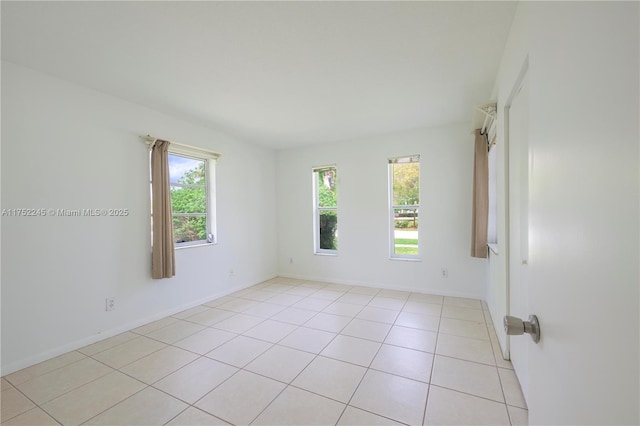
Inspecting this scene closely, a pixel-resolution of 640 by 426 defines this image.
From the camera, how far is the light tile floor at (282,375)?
1689 mm

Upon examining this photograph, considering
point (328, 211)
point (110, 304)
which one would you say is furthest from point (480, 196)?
point (110, 304)

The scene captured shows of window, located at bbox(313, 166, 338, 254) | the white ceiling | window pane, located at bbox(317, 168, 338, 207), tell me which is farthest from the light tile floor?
the white ceiling

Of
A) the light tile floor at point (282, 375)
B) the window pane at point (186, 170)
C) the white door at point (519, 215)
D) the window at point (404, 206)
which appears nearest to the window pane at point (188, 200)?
the window pane at point (186, 170)

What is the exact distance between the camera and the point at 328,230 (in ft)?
16.6

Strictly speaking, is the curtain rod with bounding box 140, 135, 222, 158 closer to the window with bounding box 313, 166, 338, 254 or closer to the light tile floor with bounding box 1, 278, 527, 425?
the window with bounding box 313, 166, 338, 254

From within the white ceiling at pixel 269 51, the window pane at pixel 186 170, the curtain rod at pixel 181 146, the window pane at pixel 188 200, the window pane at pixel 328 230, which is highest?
the white ceiling at pixel 269 51

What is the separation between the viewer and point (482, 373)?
81.0 inches

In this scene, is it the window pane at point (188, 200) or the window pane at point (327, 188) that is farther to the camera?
the window pane at point (327, 188)

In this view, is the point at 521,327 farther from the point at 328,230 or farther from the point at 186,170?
the point at 328,230

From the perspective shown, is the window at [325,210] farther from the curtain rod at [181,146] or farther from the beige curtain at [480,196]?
the beige curtain at [480,196]

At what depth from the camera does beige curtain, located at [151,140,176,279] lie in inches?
123

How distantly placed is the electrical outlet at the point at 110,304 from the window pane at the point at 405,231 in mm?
3837

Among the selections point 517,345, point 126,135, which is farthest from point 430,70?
point 126,135

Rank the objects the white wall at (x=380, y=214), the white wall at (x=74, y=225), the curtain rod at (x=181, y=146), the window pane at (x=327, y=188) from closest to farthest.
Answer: the white wall at (x=74, y=225) → the curtain rod at (x=181, y=146) → the white wall at (x=380, y=214) → the window pane at (x=327, y=188)
